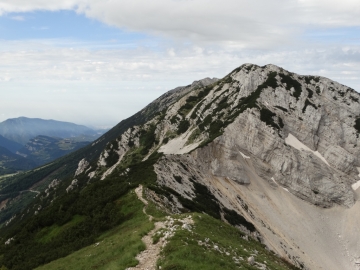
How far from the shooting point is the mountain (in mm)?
28750

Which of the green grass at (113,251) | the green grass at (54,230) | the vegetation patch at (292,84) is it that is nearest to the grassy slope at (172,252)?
the green grass at (113,251)

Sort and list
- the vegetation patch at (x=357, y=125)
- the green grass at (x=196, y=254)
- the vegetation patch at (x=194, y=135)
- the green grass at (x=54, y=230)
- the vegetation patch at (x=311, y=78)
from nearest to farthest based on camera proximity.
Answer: the green grass at (x=196, y=254) → the green grass at (x=54, y=230) → the vegetation patch at (x=194, y=135) → the vegetation patch at (x=357, y=125) → the vegetation patch at (x=311, y=78)

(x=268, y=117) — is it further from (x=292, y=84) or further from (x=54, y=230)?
(x=54, y=230)

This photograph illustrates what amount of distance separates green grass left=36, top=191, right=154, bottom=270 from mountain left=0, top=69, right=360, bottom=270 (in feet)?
0.51

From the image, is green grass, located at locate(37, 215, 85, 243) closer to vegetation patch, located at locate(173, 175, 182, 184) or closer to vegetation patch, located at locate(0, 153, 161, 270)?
vegetation patch, located at locate(0, 153, 161, 270)

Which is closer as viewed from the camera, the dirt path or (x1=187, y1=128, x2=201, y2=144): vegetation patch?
the dirt path

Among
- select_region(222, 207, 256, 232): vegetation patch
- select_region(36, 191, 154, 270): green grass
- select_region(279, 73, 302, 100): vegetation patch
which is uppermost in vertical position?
select_region(279, 73, 302, 100): vegetation patch

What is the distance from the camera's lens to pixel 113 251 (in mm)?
26656

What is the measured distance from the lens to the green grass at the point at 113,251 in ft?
A: 78.6

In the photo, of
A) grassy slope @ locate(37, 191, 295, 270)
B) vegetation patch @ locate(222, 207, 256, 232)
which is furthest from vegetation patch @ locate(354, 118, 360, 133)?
grassy slope @ locate(37, 191, 295, 270)

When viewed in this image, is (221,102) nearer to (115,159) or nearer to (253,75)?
(253,75)

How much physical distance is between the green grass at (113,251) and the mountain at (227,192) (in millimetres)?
155

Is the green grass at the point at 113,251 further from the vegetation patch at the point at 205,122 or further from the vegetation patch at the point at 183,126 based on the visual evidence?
the vegetation patch at the point at 183,126

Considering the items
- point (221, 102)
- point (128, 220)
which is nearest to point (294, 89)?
point (221, 102)
